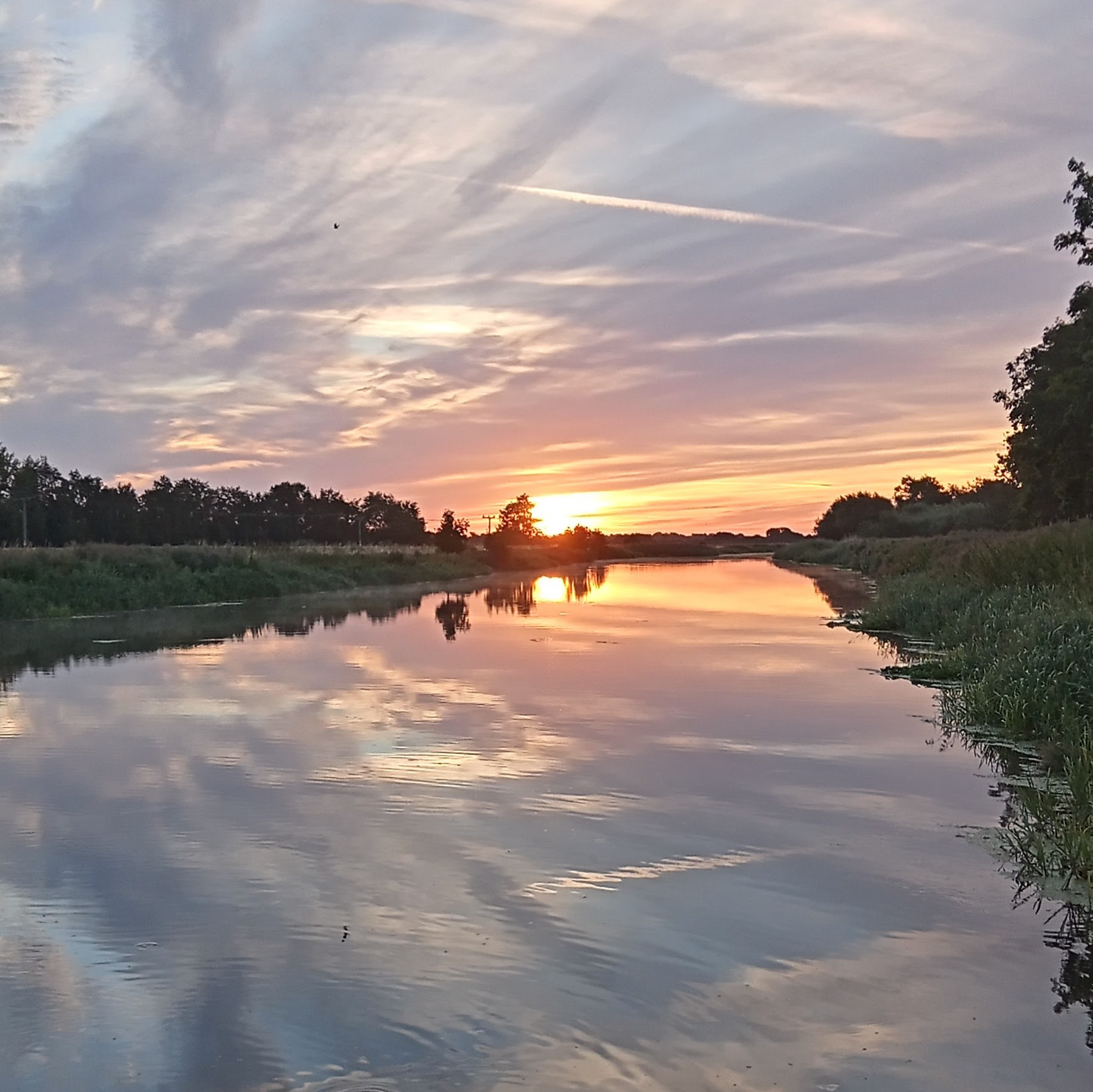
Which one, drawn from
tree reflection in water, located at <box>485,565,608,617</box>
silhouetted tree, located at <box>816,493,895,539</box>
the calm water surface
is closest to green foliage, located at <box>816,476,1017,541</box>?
silhouetted tree, located at <box>816,493,895,539</box>

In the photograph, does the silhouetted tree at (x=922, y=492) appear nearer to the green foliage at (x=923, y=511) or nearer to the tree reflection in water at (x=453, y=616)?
the green foliage at (x=923, y=511)

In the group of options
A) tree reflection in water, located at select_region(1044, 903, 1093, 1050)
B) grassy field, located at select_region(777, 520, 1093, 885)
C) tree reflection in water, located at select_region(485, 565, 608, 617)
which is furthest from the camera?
tree reflection in water, located at select_region(485, 565, 608, 617)

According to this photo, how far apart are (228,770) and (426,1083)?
6.24 meters

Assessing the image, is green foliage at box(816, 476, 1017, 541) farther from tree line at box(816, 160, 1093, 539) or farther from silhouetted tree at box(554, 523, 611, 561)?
silhouetted tree at box(554, 523, 611, 561)

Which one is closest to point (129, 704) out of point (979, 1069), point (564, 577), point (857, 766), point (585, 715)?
point (585, 715)

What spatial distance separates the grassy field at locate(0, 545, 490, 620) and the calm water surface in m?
17.7

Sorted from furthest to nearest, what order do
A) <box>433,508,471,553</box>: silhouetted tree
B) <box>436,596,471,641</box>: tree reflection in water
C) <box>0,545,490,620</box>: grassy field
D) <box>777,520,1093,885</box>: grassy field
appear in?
<box>433,508,471,553</box>: silhouetted tree < <box>0,545,490,620</box>: grassy field < <box>436,596,471,641</box>: tree reflection in water < <box>777,520,1093,885</box>: grassy field

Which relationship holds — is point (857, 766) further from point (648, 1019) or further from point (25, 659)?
point (25, 659)

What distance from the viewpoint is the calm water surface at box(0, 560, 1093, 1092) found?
4.53 m

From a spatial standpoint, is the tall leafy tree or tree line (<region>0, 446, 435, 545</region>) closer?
the tall leafy tree

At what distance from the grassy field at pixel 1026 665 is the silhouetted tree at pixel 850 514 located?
9448cm

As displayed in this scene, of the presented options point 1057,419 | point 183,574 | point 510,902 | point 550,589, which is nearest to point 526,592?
point 550,589

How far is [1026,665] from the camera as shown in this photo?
36.8 ft

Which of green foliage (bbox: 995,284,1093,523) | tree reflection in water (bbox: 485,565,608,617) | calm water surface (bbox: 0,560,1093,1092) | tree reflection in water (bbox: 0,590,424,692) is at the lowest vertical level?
calm water surface (bbox: 0,560,1093,1092)
